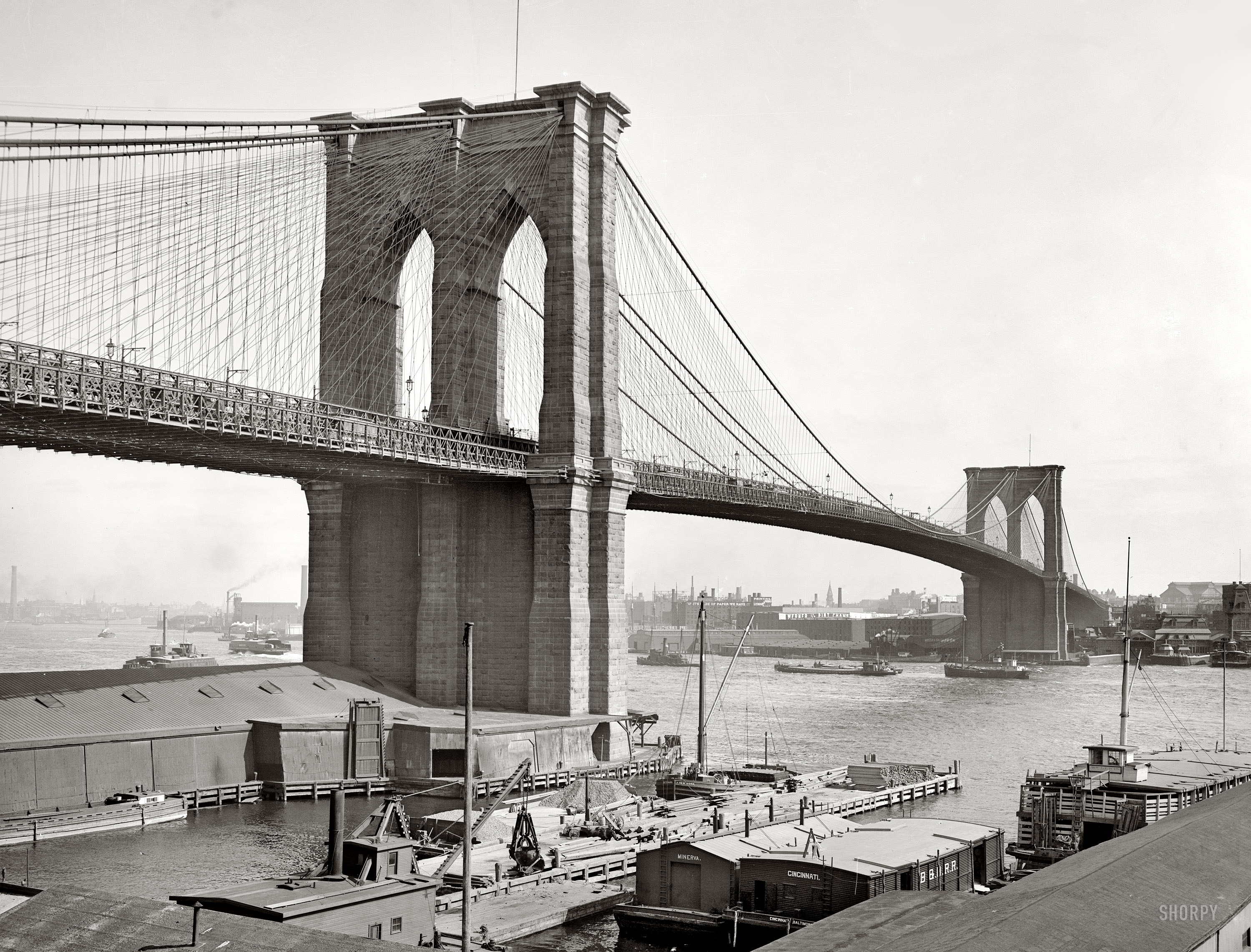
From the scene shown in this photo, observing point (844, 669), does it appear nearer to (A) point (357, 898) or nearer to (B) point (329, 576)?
(B) point (329, 576)

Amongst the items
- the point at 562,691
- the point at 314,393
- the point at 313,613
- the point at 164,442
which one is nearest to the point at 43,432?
the point at 164,442

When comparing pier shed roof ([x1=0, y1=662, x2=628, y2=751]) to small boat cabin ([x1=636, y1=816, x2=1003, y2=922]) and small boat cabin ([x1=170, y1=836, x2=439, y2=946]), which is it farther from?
small boat cabin ([x1=170, y1=836, x2=439, y2=946])

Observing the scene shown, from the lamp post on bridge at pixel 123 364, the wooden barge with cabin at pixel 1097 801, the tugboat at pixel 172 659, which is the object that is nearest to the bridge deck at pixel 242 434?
the lamp post on bridge at pixel 123 364

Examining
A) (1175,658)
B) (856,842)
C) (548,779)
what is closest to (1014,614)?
(1175,658)

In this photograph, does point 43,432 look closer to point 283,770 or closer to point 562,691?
point 283,770

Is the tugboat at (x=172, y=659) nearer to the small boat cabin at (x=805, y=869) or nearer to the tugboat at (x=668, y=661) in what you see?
the tugboat at (x=668, y=661)
